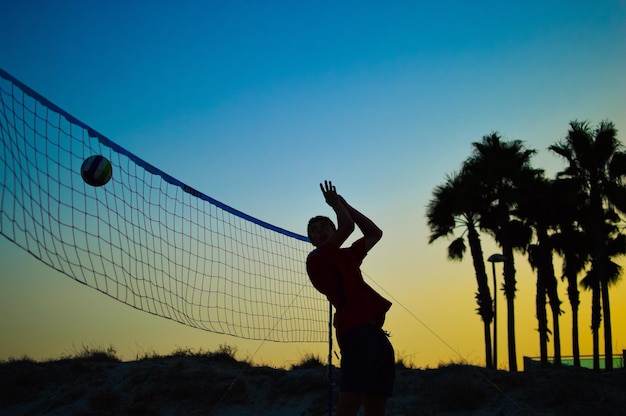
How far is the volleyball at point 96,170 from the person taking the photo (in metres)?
6.67

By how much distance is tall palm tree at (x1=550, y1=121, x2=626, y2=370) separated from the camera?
840 inches

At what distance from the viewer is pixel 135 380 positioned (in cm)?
1321

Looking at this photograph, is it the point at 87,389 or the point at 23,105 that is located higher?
the point at 23,105

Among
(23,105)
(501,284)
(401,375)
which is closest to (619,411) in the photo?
(401,375)

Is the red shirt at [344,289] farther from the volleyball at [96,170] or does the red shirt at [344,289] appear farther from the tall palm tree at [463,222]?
the tall palm tree at [463,222]

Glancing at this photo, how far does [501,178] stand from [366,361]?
2124cm

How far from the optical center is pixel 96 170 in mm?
6719

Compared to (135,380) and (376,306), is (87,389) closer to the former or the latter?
(135,380)

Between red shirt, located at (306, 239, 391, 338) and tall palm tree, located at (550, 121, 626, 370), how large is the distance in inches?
772

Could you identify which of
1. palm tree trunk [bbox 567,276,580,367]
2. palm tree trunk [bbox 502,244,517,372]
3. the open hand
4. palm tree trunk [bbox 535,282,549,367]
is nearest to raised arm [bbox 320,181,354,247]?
the open hand

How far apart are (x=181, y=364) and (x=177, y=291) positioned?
23.5 ft

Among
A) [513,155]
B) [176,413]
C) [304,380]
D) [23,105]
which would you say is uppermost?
[513,155]

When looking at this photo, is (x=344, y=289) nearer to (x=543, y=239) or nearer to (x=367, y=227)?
(x=367, y=227)

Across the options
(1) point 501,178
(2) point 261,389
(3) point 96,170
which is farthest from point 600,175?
(3) point 96,170
